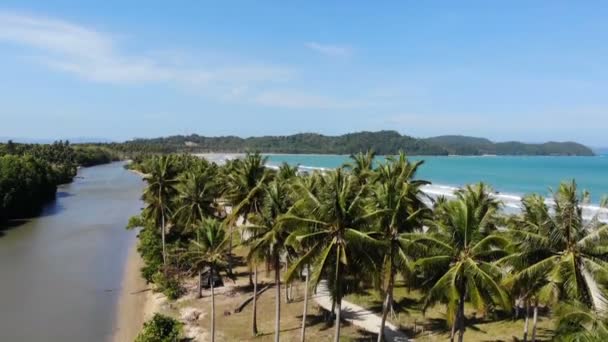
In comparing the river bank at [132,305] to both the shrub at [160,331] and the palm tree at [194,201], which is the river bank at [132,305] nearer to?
the shrub at [160,331]

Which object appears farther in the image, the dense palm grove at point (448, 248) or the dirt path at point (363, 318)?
the dirt path at point (363, 318)

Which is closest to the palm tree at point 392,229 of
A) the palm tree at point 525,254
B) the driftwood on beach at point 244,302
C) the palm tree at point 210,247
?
the palm tree at point 525,254

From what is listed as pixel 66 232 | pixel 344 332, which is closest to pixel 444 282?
pixel 344 332

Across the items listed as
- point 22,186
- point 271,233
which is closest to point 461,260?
point 271,233

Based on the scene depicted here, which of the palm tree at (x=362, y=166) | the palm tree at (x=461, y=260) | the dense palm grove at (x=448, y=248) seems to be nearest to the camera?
the dense palm grove at (x=448, y=248)

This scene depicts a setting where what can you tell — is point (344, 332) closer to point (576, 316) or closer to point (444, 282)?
point (444, 282)

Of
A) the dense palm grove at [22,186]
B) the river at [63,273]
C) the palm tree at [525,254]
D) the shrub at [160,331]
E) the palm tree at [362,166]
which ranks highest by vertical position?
the palm tree at [362,166]

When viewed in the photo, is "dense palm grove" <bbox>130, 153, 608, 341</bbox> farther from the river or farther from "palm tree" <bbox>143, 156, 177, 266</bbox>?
"palm tree" <bbox>143, 156, 177, 266</bbox>
